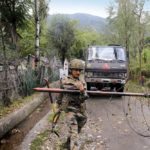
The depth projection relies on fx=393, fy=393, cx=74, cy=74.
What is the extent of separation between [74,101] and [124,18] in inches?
1219

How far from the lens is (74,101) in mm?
7598

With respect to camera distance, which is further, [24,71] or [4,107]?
[24,71]

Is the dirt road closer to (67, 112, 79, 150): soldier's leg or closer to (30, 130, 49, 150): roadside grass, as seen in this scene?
(30, 130, 49, 150): roadside grass

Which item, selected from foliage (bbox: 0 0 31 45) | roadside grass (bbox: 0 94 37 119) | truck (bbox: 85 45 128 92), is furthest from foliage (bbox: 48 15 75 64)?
roadside grass (bbox: 0 94 37 119)

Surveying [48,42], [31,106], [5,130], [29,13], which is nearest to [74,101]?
[5,130]

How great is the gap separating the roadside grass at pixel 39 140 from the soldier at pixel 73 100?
41.4 inches

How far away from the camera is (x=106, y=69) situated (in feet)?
61.5

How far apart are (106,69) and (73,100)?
11.3 m

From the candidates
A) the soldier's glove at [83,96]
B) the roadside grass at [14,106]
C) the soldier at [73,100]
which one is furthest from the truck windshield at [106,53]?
the soldier's glove at [83,96]

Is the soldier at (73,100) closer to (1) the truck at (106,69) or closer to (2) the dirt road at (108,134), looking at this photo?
(2) the dirt road at (108,134)

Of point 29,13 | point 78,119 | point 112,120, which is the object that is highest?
point 29,13

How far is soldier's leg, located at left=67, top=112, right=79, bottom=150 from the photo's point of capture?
23.4 ft

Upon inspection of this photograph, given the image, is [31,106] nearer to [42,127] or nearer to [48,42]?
[42,127]

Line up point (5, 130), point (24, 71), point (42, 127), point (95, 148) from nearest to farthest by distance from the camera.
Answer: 1. point (95, 148)
2. point (5, 130)
3. point (42, 127)
4. point (24, 71)
